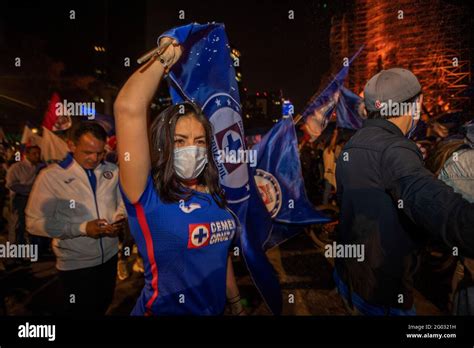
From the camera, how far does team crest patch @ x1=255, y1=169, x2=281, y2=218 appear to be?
12.4 feet

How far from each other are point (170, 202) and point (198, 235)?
23 centimetres

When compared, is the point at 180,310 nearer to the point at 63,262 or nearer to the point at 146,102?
the point at 146,102

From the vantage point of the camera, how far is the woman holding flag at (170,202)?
1.49 metres

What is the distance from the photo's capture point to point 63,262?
8.72 ft

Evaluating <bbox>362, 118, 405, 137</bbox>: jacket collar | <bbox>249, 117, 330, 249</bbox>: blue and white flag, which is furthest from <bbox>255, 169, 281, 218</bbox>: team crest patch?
<bbox>362, 118, 405, 137</bbox>: jacket collar

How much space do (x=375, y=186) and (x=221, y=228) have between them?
2.88 feet

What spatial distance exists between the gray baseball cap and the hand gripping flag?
1.23m

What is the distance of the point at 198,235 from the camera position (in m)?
1.68

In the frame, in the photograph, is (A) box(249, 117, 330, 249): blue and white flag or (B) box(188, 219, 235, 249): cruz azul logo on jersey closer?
(B) box(188, 219, 235, 249): cruz azul logo on jersey

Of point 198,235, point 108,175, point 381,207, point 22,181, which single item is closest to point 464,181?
point 381,207

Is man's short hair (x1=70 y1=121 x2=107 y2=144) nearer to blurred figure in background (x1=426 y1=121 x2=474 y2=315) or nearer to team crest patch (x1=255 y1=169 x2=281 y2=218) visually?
team crest patch (x1=255 y1=169 x2=281 y2=218)

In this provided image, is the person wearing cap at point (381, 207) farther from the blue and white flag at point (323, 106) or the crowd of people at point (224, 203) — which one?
the blue and white flag at point (323, 106)

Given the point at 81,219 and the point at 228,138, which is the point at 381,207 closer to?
the point at 228,138

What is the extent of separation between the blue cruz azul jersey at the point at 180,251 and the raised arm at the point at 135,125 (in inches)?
3.2
